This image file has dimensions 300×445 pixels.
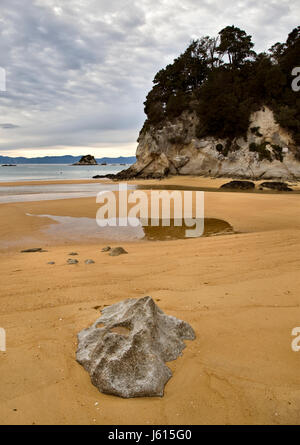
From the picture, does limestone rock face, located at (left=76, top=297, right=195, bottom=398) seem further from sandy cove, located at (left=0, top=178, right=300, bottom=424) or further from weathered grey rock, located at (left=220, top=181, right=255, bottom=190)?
weathered grey rock, located at (left=220, top=181, right=255, bottom=190)

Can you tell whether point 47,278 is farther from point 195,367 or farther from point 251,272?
point 251,272

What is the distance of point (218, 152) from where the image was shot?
32688mm

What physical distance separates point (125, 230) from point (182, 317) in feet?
19.2

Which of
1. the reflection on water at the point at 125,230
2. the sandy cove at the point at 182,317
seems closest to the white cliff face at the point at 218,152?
Result: the reflection on water at the point at 125,230

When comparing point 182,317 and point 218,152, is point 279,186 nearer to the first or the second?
point 218,152

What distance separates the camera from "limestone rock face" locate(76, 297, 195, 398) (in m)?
1.76

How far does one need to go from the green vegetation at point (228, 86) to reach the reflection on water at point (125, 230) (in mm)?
24561

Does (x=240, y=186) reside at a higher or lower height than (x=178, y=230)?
higher

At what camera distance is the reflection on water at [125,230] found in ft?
24.8

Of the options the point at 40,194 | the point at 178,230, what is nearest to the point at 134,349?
the point at 178,230

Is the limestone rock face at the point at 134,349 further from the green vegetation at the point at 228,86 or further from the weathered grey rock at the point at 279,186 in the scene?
the green vegetation at the point at 228,86

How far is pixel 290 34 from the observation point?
33.3 m
